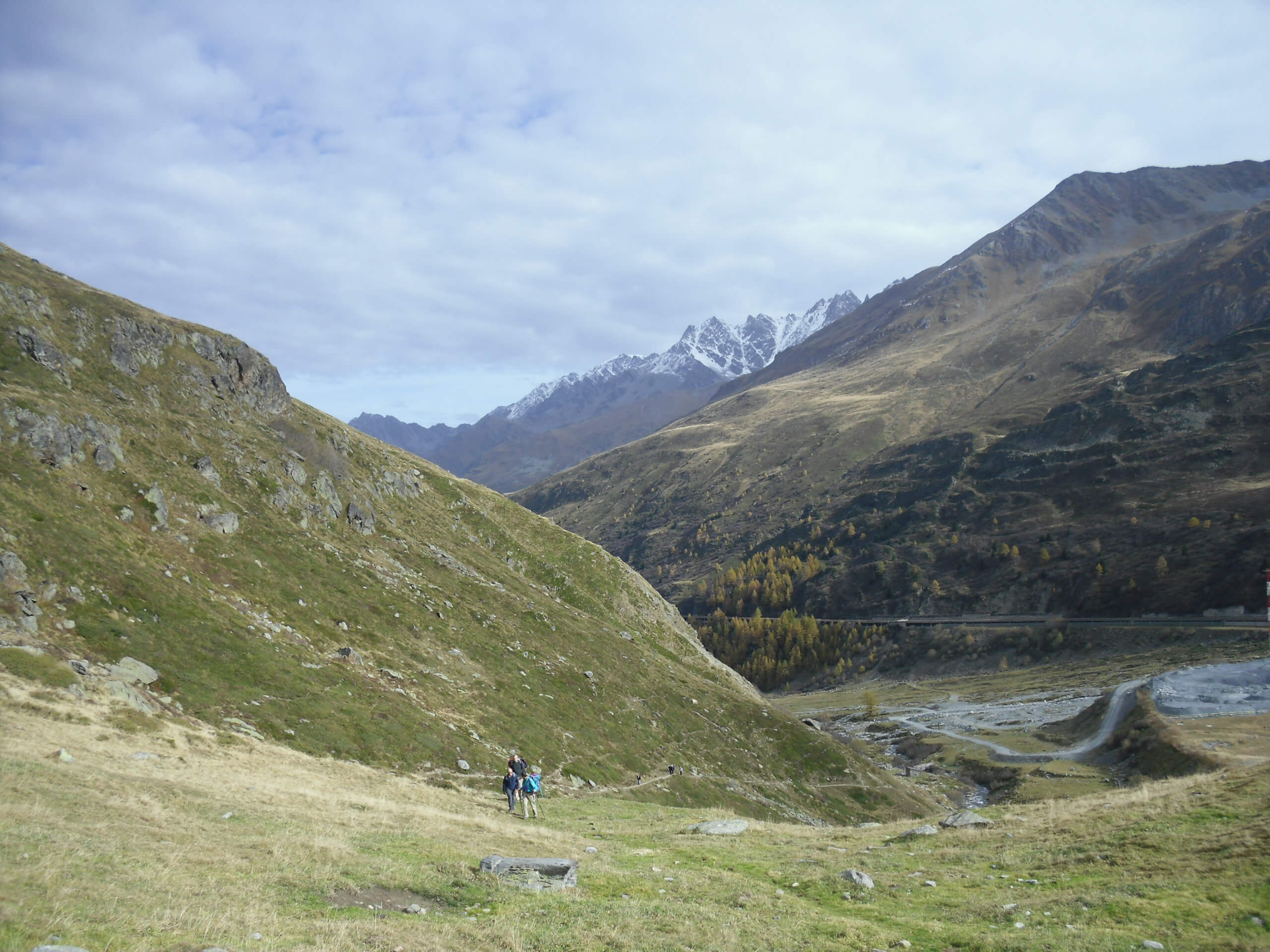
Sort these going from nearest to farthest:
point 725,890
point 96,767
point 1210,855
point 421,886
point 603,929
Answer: point 603,929 → point 421,886 → point 1210,855 → point 725,890 → point 96,767

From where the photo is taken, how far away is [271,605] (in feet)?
186

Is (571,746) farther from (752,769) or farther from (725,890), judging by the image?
(725,890)

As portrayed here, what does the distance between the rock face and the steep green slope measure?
26247 mm

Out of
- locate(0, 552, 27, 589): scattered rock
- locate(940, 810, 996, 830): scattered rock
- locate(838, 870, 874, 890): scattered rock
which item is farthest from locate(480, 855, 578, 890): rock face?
locate(0, 552, 27, 589): scattered rock

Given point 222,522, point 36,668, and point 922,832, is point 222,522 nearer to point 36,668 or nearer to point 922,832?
point 36,668

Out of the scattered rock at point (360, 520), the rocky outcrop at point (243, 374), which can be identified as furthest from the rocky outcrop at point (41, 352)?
the scattered rock at point (360, 520)

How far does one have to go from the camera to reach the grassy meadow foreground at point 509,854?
51.8ft

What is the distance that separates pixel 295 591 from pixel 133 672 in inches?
787

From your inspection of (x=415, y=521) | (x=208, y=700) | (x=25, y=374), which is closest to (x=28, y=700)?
(x=208, y=700)

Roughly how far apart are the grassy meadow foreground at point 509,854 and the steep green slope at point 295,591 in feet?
33.9

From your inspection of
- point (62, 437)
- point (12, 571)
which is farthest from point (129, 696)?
point (62, 437)

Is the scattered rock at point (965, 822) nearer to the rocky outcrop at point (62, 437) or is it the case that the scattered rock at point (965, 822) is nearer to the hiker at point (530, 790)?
the hiker at point (530, 790)

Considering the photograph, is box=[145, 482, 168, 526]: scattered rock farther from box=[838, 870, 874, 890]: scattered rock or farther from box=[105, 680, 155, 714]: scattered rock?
box=[838, 870, 874, 890]: scattered rock

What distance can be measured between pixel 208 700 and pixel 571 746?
30434 millimetres
